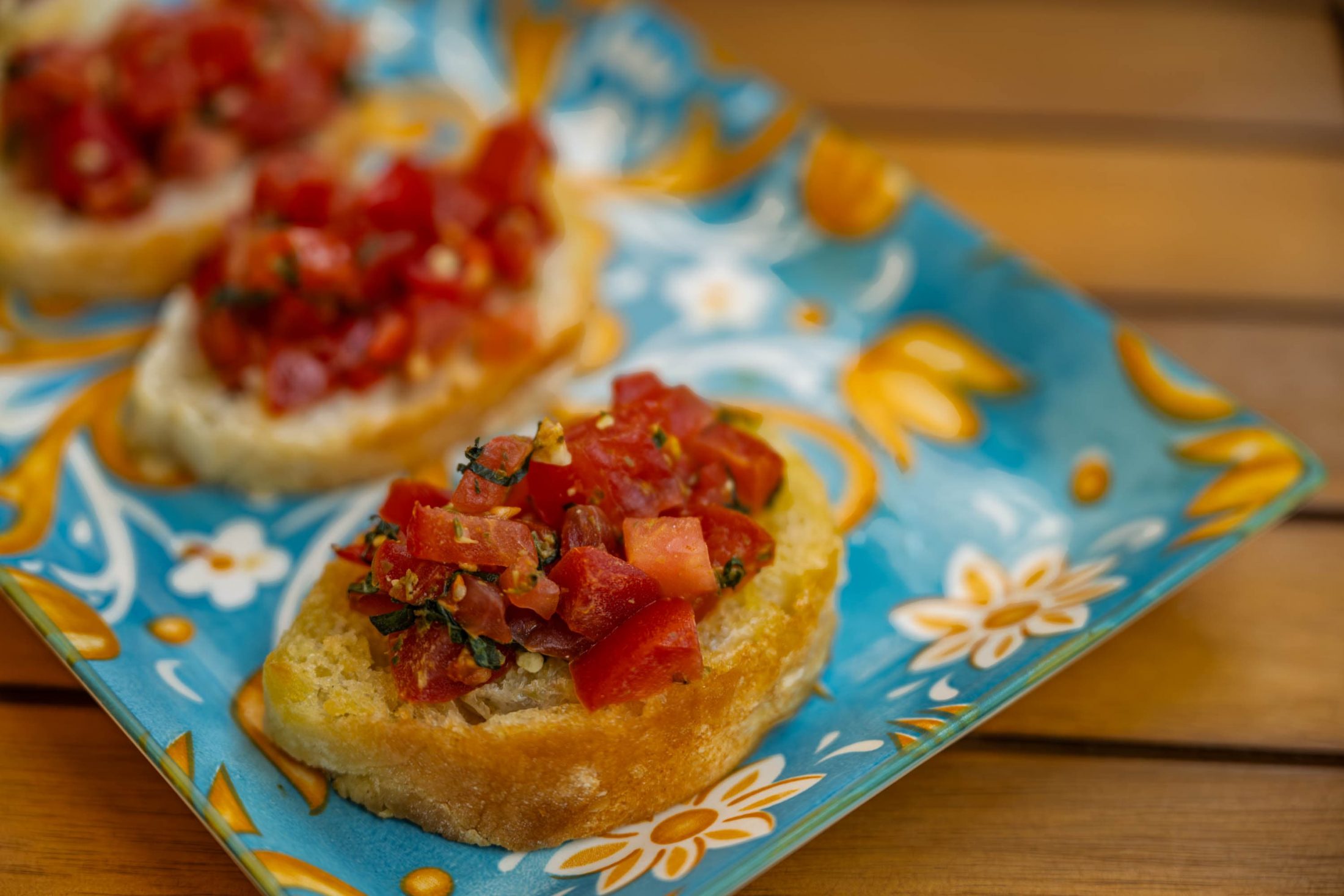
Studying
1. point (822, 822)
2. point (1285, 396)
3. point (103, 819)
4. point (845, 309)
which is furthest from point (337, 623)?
point (1285, 396)

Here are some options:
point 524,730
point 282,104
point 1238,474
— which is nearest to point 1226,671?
point 1238,474

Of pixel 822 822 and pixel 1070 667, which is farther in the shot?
pixel 1070 667

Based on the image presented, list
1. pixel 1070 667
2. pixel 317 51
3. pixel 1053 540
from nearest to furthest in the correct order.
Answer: pixel 1070 667 → pixel 1053 540 → pixel 317 51

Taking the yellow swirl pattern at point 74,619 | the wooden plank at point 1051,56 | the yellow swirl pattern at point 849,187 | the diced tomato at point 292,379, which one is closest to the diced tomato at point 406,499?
the yellow swirl pattern at point 74,619

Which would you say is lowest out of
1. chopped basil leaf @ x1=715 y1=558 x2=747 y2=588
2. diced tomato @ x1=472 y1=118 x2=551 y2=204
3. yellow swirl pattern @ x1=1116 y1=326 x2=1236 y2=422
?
chopped basil leaf @ x1=715 y1=558 x2=747 y2=588

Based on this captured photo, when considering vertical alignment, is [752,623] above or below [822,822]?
above

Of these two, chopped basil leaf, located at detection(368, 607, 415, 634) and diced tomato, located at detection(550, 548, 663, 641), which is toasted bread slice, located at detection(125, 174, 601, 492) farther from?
diced tomato, located at detection(550, 548, 663, 641)

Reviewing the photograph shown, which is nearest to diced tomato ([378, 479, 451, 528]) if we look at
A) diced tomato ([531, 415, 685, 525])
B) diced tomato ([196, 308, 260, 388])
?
Answer: diced tomato ([531, 415, 685, 525])

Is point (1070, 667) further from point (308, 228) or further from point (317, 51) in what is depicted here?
point (317, 51)
